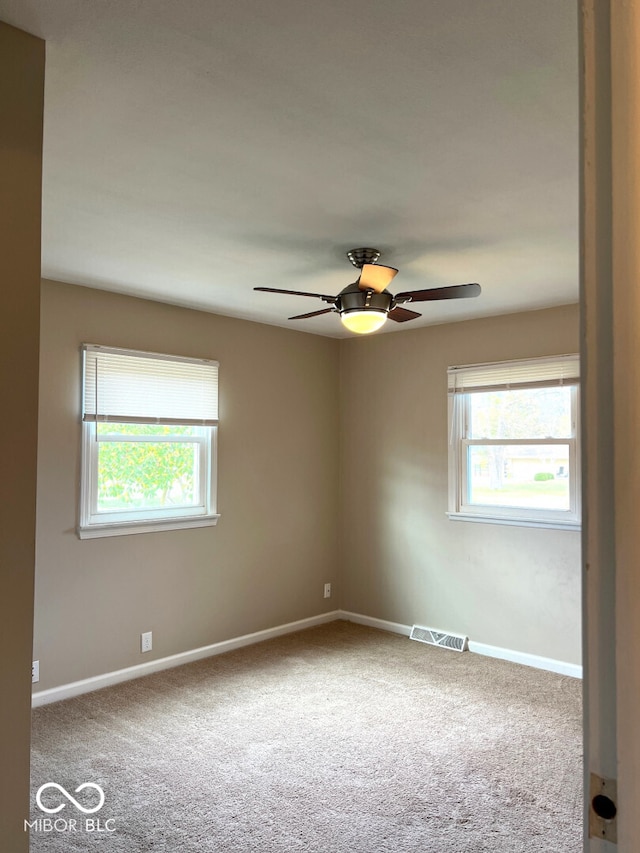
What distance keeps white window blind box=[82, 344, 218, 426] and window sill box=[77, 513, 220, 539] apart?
67cm

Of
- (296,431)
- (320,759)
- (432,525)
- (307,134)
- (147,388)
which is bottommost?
(320,759)

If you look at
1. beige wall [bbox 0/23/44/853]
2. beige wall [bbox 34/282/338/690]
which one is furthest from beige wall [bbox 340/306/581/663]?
beige wall [bbox 0/23/44/853]

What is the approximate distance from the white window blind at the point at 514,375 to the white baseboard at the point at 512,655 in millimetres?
1900

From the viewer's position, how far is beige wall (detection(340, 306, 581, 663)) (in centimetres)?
456

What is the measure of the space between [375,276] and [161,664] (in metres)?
3.02

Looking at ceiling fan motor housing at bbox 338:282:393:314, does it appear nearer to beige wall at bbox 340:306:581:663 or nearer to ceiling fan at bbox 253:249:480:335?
ceiling fan at bbox 253:249:480:335

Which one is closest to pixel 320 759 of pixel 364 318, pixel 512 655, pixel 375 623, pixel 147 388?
pixel 512 655

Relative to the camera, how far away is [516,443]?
473cm

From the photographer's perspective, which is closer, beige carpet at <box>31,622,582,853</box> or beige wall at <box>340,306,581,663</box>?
beige carpet at <box>31,622,582,853</box>

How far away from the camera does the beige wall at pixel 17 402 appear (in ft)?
4.93

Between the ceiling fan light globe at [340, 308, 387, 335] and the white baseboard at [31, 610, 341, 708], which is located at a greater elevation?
the ceiling fan light globe at [340, 308, 387, 335]

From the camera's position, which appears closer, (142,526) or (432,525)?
(142,526)

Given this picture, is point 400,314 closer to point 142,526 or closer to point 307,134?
point 307,134

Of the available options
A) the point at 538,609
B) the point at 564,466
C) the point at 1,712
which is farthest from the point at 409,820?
the point at 564,466
